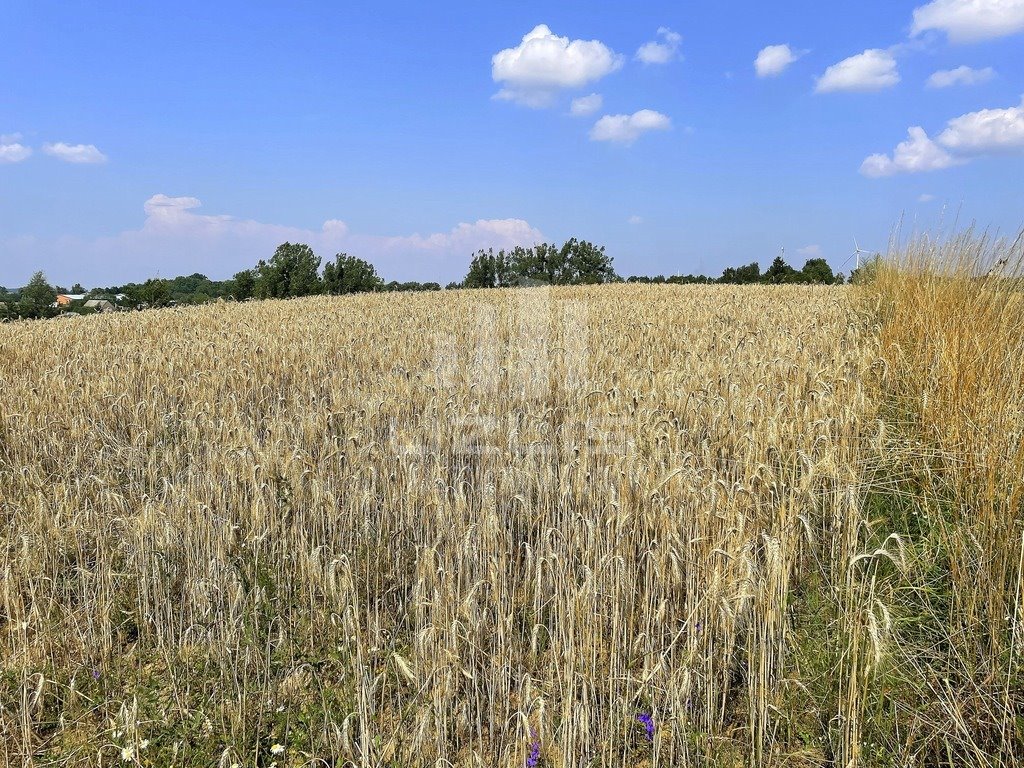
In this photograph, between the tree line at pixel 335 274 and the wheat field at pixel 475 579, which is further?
the tree line at pixel 335 274

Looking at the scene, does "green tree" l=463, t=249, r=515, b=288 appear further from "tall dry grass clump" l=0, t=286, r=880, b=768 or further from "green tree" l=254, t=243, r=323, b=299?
"tall dry grass clump" l=0, t=286, r=880, b=768

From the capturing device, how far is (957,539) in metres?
3.05

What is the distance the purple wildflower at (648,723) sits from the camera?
2.46m

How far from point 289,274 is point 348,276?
571cm

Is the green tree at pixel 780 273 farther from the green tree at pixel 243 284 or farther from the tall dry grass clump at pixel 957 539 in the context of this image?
the green tree at pixel 243 284

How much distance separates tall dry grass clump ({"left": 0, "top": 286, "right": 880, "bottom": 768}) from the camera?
2477mm

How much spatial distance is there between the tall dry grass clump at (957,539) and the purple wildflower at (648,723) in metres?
0.86

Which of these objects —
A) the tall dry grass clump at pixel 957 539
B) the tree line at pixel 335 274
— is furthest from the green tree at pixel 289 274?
the tall dry grass clump at pixel 957 539

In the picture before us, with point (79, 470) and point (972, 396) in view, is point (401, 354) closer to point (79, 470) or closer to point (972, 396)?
point (79, 470)

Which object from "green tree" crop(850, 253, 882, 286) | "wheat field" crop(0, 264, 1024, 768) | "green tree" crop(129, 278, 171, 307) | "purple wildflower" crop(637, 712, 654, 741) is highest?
"green tree" crop(129, 278, 171, 307)

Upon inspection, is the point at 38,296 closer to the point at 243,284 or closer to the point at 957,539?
the point at 243,284

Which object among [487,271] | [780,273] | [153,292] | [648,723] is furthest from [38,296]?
[648,723]

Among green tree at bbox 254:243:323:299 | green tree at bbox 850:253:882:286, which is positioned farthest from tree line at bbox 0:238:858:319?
green tree at bbox 850:253:882:286

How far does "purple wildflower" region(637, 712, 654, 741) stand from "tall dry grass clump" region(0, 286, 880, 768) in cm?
2
